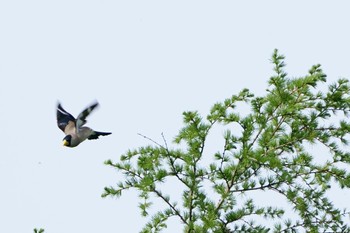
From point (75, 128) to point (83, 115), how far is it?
2.16ft

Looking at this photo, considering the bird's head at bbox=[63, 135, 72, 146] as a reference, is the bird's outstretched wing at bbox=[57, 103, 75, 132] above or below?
above

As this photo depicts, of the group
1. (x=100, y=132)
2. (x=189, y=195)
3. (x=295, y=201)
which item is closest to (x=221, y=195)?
(x=189, y=195)

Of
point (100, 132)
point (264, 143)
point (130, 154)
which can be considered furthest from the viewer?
point (100, 132)

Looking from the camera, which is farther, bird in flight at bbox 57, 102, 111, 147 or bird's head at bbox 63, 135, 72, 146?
bird's head at bbox 63, 135, 72, 146

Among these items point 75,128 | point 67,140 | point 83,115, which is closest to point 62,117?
point 75,128

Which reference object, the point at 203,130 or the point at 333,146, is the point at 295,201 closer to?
the point at 333,146

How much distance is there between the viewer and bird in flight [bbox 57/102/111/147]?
10.3m

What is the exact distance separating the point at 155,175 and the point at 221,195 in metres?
0.72

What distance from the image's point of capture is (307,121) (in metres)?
7.92

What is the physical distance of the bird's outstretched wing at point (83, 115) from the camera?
9.98m

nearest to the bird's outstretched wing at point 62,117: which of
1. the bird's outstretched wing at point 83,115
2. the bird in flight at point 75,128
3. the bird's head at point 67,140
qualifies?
the bird in flight at point 75,128

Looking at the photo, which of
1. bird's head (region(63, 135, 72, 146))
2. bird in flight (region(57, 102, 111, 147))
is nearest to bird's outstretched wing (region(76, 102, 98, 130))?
bird in flight (region(57, 102, 111, 147))

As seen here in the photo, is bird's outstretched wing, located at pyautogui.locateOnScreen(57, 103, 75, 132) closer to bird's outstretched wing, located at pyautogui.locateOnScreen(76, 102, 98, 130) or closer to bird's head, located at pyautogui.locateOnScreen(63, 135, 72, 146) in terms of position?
bird's head, located at pyautogui.locateOnScreen(63, 135, 72, 146)

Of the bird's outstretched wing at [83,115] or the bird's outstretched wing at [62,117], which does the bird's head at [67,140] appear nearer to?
the bird's outstretched wing at [83,115]
